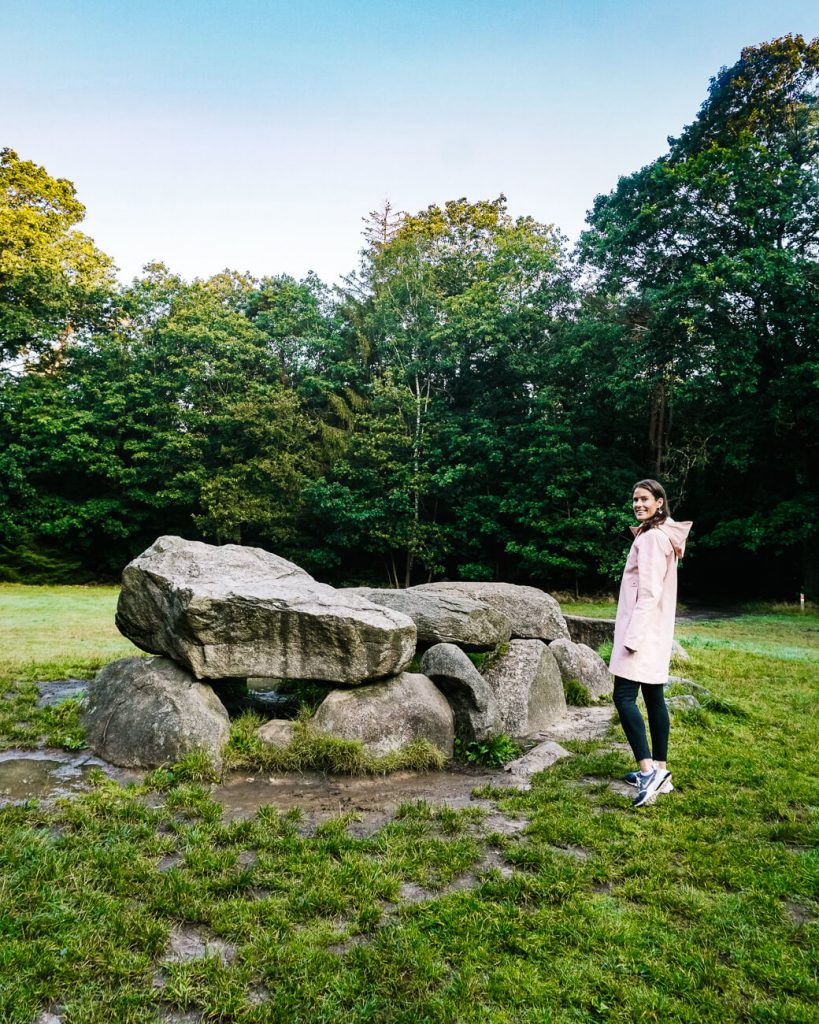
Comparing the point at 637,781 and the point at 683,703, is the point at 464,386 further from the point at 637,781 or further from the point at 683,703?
the point at 637,781

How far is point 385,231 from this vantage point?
112 ft

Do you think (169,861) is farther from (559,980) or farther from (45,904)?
(559,980)

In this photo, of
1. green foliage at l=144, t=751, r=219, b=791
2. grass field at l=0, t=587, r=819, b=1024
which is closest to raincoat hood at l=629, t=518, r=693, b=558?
grass field at l=0, t=587, r=819, b=1024

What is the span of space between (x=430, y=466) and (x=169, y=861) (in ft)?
79.3

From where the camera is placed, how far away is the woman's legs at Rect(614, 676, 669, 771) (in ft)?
16.3

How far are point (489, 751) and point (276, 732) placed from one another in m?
2.19

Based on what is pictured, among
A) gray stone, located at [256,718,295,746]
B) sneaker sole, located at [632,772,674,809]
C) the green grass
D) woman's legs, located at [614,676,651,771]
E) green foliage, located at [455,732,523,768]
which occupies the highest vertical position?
woman's legs, located at [614,676,651,771]

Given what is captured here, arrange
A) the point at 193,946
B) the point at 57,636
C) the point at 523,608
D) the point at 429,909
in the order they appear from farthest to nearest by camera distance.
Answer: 1. the point at 57,636
2. the point at 523,608
3. the point at 429,909
4. the point at 193,946

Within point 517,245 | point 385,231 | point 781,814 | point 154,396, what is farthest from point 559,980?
point 385,231

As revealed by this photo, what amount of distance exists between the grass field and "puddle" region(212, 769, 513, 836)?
198 millimetres

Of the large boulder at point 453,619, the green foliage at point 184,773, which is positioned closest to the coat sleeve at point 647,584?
the large boulder at point 453,619

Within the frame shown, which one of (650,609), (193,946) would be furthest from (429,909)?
(650,609)

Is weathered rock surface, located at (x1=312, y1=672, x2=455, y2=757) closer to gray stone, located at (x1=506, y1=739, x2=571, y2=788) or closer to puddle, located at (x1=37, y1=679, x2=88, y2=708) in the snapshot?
gray stone, located at (x1=506, y1=739, x2=571, y2=788)

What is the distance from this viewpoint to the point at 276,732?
20.5 feet
